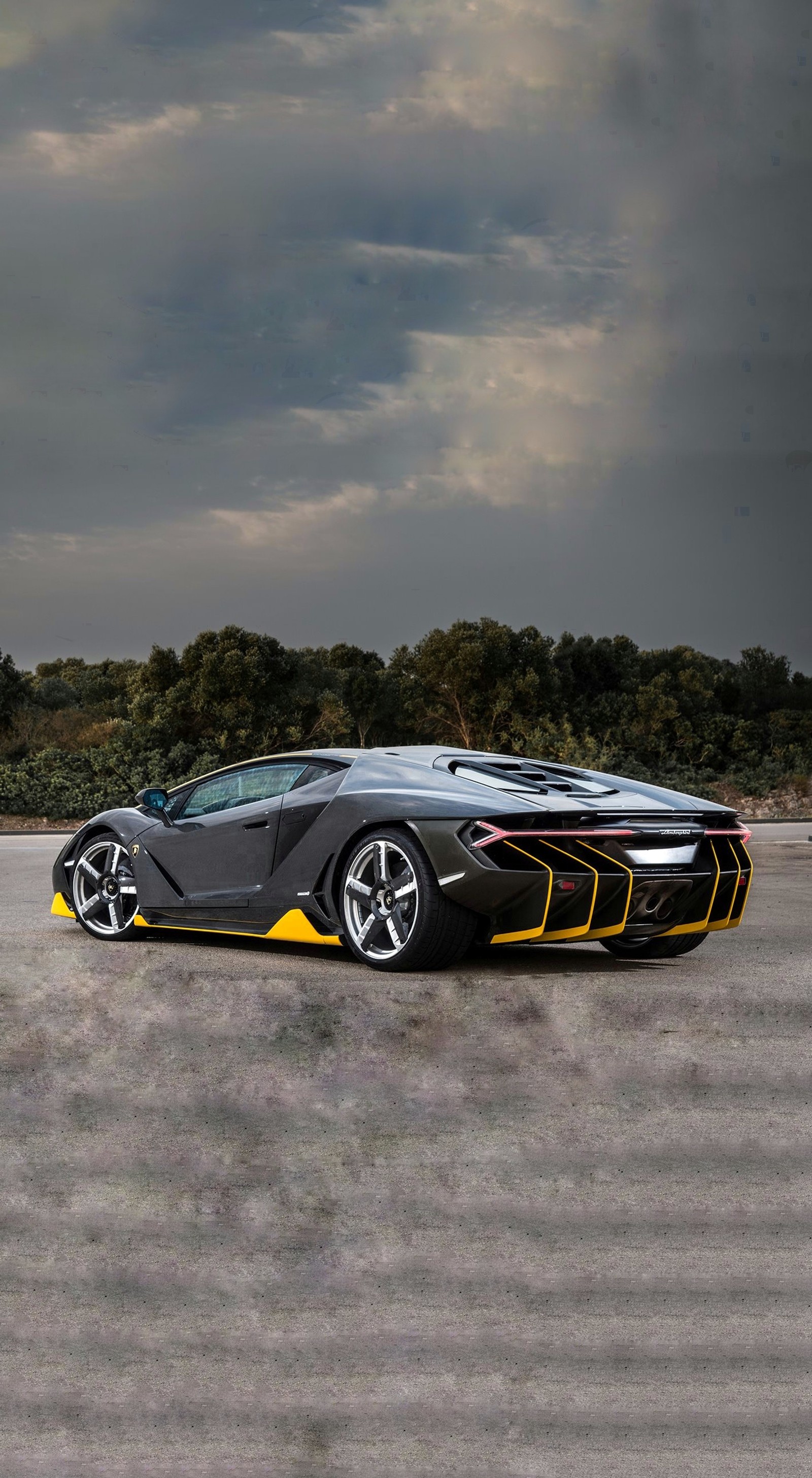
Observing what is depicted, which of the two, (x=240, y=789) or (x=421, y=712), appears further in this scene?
(x=421, y=712)

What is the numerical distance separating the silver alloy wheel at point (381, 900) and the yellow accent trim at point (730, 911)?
1760 mm

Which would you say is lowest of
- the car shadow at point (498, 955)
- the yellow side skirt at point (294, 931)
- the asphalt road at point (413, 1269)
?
the asphalt road at point (413, 1269)

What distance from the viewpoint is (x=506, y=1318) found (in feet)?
14.5

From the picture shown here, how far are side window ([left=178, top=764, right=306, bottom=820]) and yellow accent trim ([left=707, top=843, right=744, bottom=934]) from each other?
2.32 meters

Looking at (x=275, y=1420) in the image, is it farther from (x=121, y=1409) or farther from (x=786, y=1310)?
(x=786, y=1310)

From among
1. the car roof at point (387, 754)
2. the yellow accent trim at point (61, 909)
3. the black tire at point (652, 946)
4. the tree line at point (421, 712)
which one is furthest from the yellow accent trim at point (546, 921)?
the tree line at point (421, 712)

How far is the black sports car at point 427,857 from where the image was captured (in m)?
5.87

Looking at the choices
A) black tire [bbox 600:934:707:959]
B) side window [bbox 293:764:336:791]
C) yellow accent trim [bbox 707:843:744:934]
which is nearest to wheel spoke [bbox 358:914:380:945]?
side window [bbox 293:764:336:791]

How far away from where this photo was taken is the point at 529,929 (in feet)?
19.4

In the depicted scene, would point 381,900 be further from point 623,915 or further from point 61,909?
point 61,909

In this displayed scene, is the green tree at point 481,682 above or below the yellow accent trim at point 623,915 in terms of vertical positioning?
above

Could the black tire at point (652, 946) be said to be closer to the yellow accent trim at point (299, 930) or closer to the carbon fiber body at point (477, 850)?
the carbon fiber body at point (477, 850)

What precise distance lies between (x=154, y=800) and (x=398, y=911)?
84.9 inches

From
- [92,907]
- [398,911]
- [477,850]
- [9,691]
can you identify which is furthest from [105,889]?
[9,691]
